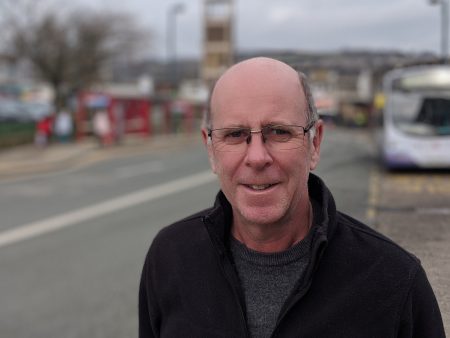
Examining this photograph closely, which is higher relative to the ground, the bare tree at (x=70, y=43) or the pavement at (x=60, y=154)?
the bare tree at (x=70, y=43)

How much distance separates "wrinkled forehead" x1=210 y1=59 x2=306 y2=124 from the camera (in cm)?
179

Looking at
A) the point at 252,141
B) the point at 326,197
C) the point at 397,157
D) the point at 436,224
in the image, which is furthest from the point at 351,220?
the point at 397,157

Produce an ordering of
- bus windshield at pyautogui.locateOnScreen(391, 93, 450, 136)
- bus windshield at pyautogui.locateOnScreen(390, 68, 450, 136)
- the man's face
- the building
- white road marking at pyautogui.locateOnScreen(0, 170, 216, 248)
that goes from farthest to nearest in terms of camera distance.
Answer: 1. the building
2. bus windshield at pyautogui.locateOnScreen(391, 93, 450, 136)
3. bus windshield at pyautogui.locateOnScreen(390, 68, 450, 136)
4. white road marking at pyautogui.locateOnScreen(0, 170, 216, 248)
5. the man's face

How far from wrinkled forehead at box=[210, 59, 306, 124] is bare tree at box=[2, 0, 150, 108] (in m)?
29.9

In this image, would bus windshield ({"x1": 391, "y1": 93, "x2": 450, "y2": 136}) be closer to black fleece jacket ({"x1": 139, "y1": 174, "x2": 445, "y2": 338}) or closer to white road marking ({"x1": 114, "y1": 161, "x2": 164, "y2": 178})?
white road marking ({"x1": 114, "y1": 161, "x2": 164, "y2": 178})

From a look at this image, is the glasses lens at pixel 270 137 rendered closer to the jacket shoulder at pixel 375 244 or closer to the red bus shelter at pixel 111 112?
the jacket shoulder at pixel 375 244

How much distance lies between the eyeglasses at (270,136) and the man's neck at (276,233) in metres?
0.22

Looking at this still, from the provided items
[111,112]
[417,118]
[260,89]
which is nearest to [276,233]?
[260,89]

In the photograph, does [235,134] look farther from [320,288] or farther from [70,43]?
[70,43]

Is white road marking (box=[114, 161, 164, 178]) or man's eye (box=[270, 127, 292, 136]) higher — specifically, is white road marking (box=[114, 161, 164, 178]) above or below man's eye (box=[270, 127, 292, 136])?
below

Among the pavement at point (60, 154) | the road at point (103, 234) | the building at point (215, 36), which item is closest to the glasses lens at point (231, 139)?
the road at point (103, 234)

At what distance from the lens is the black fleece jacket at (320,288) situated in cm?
167

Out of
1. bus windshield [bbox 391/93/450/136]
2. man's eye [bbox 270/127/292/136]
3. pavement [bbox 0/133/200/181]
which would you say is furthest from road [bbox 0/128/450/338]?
bus windshield [bbox 391/93/450/136]

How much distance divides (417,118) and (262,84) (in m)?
14.8
